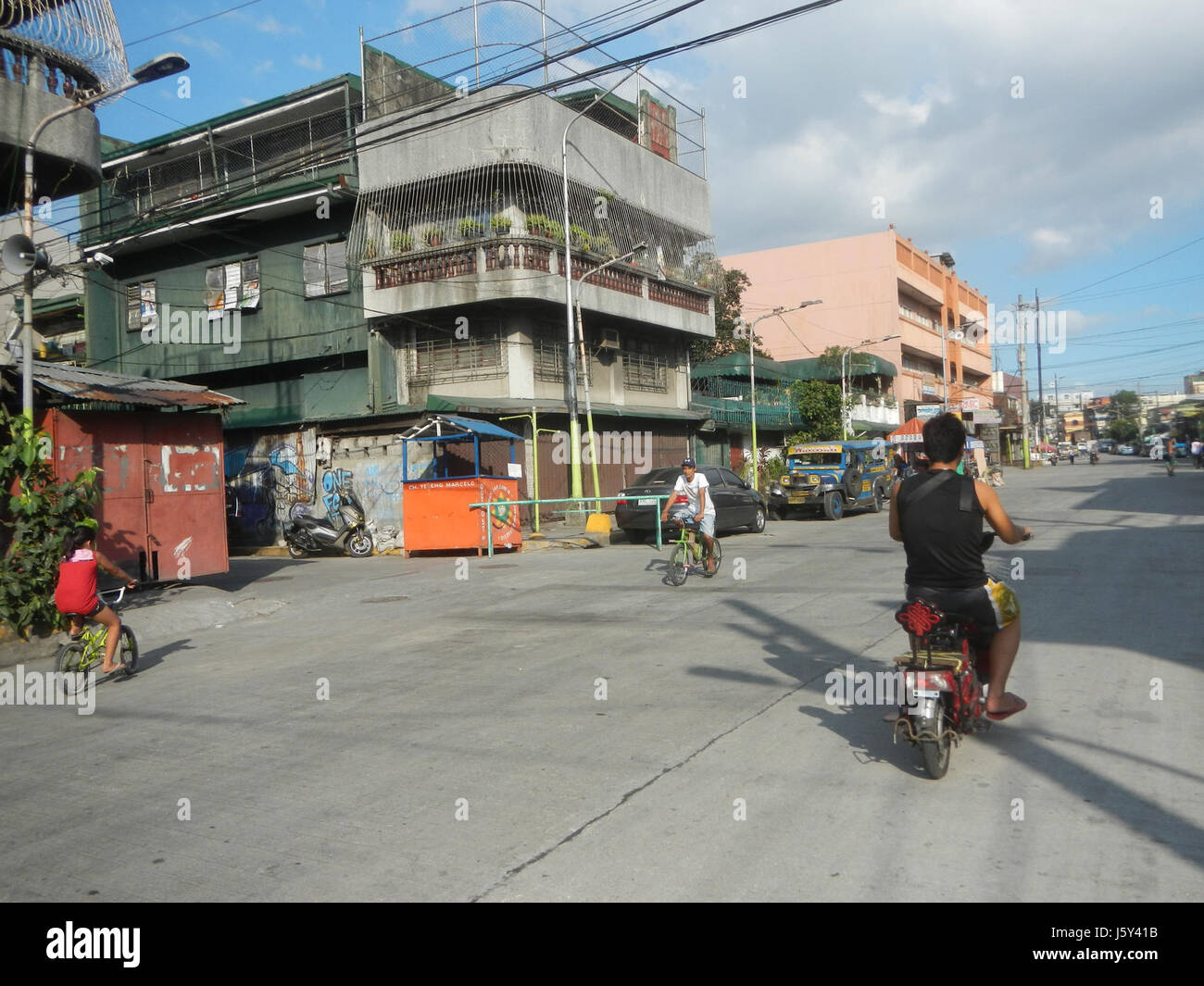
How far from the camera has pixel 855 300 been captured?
57625 mm

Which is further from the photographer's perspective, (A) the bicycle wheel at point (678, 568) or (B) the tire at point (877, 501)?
(B) the tire at point (877, 501)

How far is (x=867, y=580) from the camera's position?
1294cm

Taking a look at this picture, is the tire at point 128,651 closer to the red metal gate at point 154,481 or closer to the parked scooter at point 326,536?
the red metal gate at point 154,481

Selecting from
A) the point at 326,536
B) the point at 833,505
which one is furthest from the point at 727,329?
the point at 326,536

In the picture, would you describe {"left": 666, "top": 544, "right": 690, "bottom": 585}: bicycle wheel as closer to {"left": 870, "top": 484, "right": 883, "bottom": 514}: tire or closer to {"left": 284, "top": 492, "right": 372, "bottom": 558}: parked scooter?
{"left": 284, "top": 492, "right": 372, "bottom": 558}: parked scooter

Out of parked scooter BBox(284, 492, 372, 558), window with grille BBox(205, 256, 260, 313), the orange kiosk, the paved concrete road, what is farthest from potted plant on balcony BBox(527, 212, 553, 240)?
the paved concrete road

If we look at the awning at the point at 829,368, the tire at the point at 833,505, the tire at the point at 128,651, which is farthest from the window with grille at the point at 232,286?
the awning at the point at 829,368

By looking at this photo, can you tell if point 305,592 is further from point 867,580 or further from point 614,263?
point 614,263

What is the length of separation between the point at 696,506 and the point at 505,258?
43.7 ft

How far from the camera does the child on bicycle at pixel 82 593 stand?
8.62 meters

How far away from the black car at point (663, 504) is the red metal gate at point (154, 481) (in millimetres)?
8304

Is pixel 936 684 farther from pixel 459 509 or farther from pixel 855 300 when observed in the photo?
pixel 855 300
